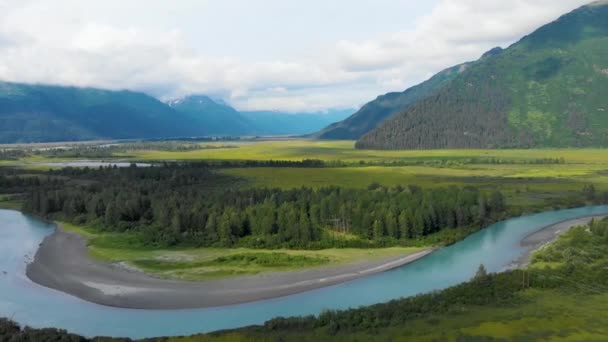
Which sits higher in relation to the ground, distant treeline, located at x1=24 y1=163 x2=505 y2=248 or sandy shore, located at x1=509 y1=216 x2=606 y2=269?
distant treeline, located at x1=24 y1=163 x2=505 y2=248

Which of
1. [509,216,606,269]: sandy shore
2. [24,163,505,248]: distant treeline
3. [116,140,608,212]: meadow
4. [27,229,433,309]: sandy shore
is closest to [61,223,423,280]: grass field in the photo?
[27,229,433,309]: sandy shore

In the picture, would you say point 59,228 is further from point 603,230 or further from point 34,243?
point 603,230

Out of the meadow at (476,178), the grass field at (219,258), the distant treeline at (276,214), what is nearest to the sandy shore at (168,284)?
the grass field at (219,258)

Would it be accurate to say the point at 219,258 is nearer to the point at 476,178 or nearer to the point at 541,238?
the point at 541,238

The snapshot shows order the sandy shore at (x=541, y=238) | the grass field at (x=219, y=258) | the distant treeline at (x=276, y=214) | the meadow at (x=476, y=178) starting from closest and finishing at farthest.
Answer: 1. the grass field at (x=219, y=258)
2. the sandy shore at (x=541, y=238)
3. the distant treeline at (x=276, y=214)
4. the meadow at (x=476, y=178)

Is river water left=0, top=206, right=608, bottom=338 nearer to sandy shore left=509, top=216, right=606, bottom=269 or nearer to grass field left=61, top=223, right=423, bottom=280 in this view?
sandy shore left=509, top=216, right=606, bottom=269

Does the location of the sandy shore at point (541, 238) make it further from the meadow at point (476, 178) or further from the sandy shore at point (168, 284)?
the sandy shore at point (168, 284)
